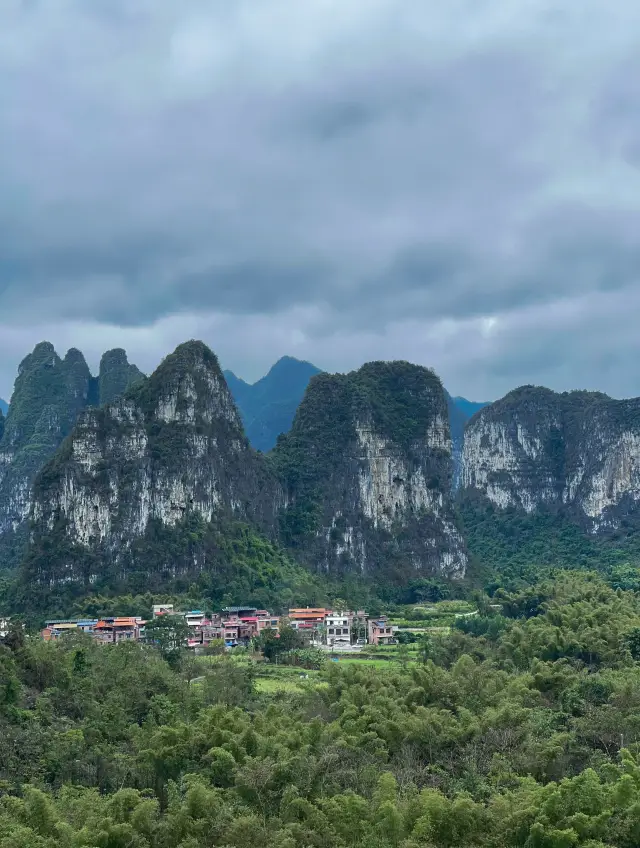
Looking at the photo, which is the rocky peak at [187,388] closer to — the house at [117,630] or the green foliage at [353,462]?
the green foliage at [353,462]

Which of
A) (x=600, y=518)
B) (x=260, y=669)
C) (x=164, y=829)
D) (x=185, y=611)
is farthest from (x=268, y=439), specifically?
(x=164, y=829)

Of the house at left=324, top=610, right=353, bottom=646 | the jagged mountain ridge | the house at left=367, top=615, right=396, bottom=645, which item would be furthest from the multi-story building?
the house at left=367, top=615, right=396, bottom=645

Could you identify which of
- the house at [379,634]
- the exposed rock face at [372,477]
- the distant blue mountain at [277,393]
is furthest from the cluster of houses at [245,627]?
the distant blue mountain at [277,393]

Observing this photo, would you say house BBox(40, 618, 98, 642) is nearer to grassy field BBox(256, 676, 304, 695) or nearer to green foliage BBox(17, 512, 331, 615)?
green foliage BBox(17, 512, 331, 615)

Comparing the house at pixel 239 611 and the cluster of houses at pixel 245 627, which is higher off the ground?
the house at pixel 239 611

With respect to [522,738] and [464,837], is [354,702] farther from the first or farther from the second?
[464,837]
